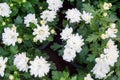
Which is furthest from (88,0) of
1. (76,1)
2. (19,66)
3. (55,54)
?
(19,66)

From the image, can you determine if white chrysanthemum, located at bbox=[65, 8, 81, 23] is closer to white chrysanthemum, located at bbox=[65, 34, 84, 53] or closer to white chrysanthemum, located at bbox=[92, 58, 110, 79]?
white chrysanthemum, located at bbox=[65, 34, 84, 53]

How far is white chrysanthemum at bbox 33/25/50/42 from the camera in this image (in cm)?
238

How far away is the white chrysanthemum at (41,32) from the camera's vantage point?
93.8 inches

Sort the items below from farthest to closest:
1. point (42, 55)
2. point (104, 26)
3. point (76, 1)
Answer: point (76, 1) → point (42, 55) → point (104, 26)

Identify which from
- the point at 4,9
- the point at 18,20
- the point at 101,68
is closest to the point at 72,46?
the point at 101,68

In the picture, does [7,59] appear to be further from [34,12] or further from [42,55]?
[34,12]

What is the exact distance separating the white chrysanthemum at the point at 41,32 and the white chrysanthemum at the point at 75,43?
0.17 m

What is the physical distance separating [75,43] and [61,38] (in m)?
0.13

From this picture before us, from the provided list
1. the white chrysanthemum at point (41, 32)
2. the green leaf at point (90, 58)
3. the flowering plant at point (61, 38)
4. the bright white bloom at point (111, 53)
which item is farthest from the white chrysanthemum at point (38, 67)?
the bright white bloom at point (111, 53)

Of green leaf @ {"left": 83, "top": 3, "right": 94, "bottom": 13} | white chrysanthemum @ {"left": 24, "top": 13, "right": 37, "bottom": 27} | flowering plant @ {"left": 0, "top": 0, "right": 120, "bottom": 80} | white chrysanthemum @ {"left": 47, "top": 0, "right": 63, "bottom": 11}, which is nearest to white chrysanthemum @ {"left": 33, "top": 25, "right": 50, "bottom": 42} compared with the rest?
flowering plant @ {"left": 0, "top": 0, "right": 120, "bottom": 80}

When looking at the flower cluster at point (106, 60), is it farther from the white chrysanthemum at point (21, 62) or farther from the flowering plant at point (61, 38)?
the white chrysanthemum at point (21, 62)

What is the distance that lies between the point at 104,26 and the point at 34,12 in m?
0.58

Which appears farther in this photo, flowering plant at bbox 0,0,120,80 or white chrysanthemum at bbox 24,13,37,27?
white chrysanthemum at bbox 24,13,37,27

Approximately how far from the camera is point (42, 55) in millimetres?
2516
